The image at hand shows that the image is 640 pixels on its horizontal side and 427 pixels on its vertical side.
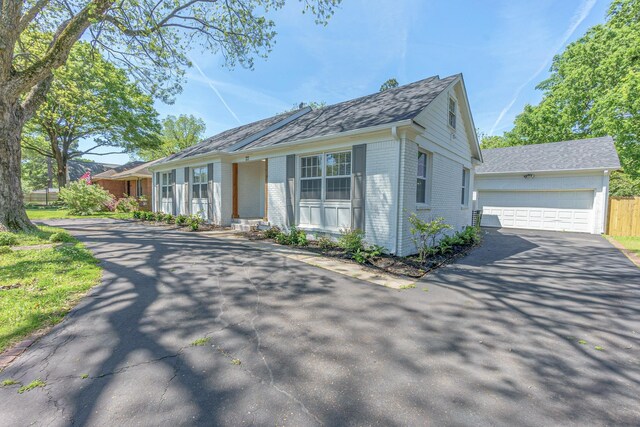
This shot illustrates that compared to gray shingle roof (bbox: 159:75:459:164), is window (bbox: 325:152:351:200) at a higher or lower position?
lower

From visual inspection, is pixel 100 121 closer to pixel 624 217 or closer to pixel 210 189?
pixel 210 189

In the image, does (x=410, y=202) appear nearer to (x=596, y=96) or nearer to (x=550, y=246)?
(x=550, y=246)

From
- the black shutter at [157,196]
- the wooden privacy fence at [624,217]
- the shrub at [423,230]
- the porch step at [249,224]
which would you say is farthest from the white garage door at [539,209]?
the black shutter at [157,196]

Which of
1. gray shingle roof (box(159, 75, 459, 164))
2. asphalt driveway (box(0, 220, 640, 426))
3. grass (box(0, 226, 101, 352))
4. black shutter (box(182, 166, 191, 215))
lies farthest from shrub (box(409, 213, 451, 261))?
black shutter (box(182, 166, 191, 215))

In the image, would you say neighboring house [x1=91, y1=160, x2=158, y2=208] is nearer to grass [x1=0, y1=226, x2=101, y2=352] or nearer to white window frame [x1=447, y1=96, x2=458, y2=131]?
grass [x1=0, y1=226, x2=101, y2=352]

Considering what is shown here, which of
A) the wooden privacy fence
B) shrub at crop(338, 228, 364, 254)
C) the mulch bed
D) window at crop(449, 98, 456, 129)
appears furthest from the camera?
the wooden privacy fence

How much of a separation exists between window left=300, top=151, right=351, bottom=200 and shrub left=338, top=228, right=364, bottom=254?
124 cm

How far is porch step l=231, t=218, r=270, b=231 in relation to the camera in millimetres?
11247

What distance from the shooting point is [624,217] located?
44.2 ft

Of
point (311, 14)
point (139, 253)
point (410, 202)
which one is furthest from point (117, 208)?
point (410, 202)

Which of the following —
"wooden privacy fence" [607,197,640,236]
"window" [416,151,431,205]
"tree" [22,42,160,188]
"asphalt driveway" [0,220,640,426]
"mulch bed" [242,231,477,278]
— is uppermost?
"tree" [22,42,160,188]

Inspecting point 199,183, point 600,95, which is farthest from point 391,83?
point 199,183

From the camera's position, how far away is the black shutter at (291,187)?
9.65m

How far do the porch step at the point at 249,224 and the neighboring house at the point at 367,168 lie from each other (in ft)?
1.53
